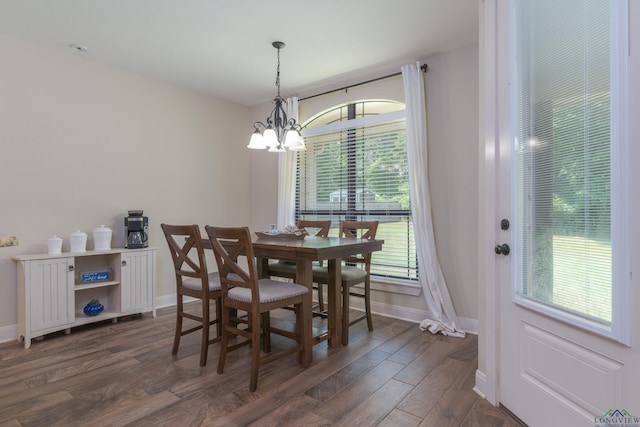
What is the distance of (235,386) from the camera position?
2.15 metres

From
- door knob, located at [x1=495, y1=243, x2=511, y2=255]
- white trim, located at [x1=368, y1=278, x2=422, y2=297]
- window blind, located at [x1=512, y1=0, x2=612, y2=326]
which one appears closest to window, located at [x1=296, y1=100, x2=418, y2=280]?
white trim, located at [x1=368, y1=278, x2=422, y2=297]

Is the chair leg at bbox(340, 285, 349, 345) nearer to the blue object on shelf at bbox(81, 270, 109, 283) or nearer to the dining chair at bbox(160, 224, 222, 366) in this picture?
the dining chair at bbox(160, 224, 222, 366)

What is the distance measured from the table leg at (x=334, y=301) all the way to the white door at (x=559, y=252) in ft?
3.92

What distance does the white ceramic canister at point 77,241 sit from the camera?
3244 millimetres

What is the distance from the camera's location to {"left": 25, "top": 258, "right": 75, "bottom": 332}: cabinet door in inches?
114

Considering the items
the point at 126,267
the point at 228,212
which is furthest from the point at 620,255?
→ the point at 228,212

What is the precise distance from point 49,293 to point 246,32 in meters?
2.85

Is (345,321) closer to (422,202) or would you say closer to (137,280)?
(422,202)

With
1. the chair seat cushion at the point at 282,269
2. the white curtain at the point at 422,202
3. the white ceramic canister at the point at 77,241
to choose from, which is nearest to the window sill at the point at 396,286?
the white curtain at the point at 422,202

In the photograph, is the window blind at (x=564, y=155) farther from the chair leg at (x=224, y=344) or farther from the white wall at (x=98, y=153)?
the white wall at (x=98, y=153)

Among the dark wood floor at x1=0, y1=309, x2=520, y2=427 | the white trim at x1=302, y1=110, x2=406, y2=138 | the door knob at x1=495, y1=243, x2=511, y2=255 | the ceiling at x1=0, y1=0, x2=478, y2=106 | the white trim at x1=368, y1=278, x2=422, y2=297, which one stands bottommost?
the dark wood floor at x1=0, y1=309, x2=520, y2=427

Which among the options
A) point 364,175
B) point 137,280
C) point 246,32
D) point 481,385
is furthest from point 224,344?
point 246,32

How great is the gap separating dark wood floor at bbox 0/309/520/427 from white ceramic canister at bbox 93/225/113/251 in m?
0.86

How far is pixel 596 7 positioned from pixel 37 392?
137 inches
